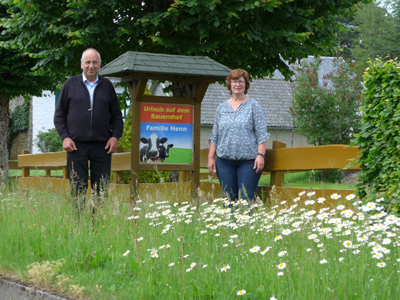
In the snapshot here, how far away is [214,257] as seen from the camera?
353cm

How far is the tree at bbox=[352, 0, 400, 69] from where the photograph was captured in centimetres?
3931

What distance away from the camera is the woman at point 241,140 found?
5.50 metres

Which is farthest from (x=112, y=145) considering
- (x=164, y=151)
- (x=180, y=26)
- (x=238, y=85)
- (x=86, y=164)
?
(x=180, y=26)

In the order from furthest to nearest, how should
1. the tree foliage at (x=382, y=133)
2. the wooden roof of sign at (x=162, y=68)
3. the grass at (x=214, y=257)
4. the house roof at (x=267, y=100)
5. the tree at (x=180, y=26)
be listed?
the house roof at (x=267, y=100), the tree at (x=180, y=26), the wooden roof of sign at (x=162, y=68), the tree foliage at (x=382, y=133), the grass at (x=214, y=257)

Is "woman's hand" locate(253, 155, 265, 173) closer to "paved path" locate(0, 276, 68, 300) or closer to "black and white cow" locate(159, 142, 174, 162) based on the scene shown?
"black and white cow" locate(159, 142, 174, 162)

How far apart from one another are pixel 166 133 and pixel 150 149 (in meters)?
0.31

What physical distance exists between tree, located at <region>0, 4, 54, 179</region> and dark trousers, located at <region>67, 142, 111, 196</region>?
7.02 metres

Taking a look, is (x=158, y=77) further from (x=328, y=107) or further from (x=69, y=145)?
(x=328, y=107)

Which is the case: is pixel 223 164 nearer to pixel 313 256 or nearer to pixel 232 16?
pixel 313 256

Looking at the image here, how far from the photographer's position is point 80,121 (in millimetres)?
5445

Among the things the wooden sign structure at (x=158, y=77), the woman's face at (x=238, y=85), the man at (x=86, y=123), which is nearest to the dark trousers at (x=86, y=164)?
the man at (x=86, y=123)

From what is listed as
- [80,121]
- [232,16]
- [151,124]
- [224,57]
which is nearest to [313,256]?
[80,121]

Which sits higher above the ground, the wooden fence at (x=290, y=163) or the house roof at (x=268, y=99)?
the house roof at (x=268, y=99)

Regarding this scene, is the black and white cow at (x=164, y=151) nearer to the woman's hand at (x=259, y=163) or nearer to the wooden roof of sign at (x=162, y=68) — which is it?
the wooden roof of sign at (x=162, y=68)
